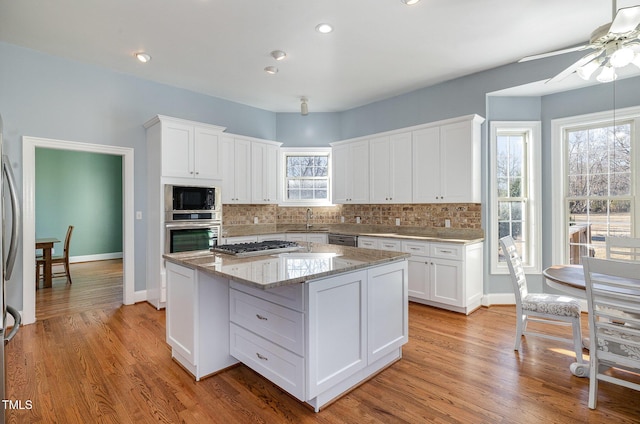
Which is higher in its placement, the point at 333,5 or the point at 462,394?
the point at 333,5

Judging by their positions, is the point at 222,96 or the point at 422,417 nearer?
the point at 422,417

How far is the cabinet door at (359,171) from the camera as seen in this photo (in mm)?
5102

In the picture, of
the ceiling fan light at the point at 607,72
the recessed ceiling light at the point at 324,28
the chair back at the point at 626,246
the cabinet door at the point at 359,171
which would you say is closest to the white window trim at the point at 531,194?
the chair back at the point at 626,246

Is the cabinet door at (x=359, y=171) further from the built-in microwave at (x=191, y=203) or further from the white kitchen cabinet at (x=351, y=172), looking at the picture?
the built-in microwave at (x=191, y=203)

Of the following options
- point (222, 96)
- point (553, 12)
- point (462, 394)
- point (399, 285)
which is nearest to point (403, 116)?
point (553, 12)

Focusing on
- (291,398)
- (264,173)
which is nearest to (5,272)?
(291,398)

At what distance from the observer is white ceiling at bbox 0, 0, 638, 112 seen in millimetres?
2756

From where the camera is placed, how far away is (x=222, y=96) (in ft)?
16.6

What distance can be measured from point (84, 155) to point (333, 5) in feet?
23.6

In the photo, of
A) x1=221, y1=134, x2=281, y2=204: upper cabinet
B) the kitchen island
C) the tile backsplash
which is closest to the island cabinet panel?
the kitchen island

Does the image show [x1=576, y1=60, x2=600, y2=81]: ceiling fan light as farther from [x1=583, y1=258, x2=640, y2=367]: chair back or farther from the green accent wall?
the green accent wall

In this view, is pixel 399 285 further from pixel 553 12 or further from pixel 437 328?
pixel 553 12

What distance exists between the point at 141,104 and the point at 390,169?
359cm

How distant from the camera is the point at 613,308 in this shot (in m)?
1.92
